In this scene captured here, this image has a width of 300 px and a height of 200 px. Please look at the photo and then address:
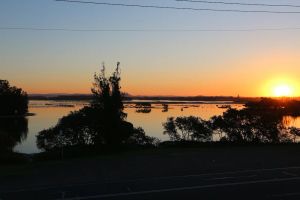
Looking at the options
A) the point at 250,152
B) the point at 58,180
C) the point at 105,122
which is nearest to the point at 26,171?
the point at 58,180

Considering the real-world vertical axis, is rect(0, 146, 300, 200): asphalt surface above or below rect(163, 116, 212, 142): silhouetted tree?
above

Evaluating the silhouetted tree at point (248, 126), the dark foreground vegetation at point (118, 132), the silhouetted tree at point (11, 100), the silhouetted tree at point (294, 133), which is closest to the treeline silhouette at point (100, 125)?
the dark foreground vegetation at point (118, 132)

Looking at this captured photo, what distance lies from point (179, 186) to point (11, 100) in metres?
148

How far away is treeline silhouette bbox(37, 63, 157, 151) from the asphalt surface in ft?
63.9

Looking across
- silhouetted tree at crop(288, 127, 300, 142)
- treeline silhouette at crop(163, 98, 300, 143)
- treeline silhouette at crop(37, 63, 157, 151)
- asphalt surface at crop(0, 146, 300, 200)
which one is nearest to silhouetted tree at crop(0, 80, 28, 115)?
treeline silhouette at crop(163, 98, 300, 143)

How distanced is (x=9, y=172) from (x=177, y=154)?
34.3ft

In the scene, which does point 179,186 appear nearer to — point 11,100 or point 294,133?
point 294,133

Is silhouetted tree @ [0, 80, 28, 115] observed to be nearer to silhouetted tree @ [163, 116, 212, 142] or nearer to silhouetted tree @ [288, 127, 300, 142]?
silhouetted tree @ [163, 116, 212, 142]

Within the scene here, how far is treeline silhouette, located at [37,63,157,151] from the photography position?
46625 mm

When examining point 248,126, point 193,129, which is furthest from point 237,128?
point 193,129

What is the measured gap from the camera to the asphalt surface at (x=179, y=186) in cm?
1730

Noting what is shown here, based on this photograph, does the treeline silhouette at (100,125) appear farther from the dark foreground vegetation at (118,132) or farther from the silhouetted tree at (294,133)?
the silhouetted tree at (294,133)

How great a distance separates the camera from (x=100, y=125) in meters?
47.2

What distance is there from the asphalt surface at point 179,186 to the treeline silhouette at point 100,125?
63.9ft
